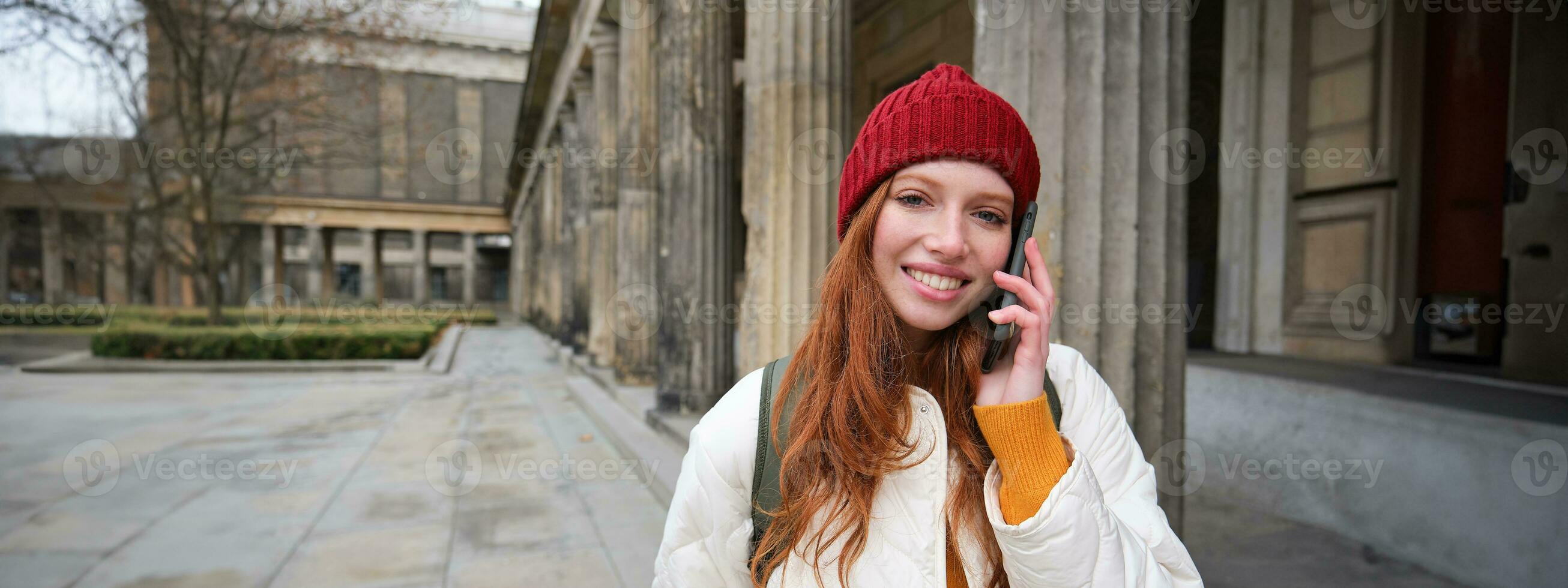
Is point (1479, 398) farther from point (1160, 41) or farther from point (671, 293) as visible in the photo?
point (671, 293)

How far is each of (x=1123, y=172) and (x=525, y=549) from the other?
3386 millimetres

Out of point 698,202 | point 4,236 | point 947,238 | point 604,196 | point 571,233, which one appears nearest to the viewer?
point 947,238

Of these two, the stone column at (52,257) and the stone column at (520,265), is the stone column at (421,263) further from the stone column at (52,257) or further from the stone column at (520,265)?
the stone column at (52,257)

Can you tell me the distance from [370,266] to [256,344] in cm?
3548

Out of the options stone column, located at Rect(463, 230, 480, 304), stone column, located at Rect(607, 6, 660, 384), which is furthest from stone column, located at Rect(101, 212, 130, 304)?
stone column, located at Rect(463, 230, 480, 304)

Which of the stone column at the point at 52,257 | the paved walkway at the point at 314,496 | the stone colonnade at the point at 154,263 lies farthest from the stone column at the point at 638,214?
the stone column at the point at 52,257

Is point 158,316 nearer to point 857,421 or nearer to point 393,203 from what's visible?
point 393,203

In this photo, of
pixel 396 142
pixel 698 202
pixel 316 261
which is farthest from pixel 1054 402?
pixel 316 261

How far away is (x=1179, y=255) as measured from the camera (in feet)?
8.30

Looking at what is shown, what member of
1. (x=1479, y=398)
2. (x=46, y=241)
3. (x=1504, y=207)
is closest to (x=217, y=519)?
(x=1479, y=398)

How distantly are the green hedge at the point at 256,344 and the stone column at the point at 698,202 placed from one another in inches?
348

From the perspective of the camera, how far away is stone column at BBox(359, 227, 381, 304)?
120 ft

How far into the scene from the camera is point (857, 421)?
4.08 feet

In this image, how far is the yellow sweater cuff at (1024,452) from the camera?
1.05m
